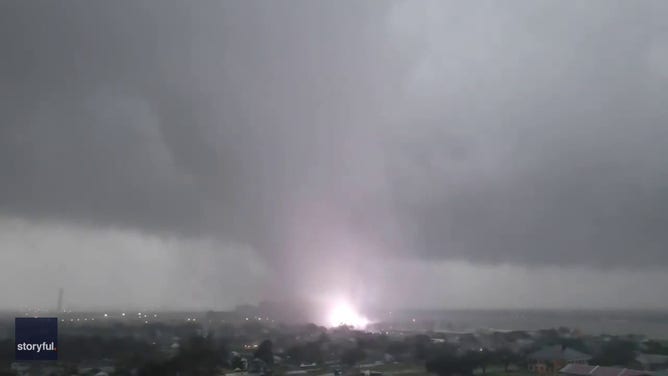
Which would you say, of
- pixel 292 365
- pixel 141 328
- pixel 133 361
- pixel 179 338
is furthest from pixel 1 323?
pixel 292 365

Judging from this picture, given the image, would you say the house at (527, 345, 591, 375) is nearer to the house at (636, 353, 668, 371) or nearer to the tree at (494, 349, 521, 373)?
the tree at (494, 349, 521, 373)

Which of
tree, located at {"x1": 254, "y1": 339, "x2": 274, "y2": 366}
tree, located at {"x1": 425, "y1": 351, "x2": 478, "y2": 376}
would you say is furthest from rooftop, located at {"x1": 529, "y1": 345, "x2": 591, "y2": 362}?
tree, located at {"x1": 254, "y1": 339, "x2": 274, "y2": 366}

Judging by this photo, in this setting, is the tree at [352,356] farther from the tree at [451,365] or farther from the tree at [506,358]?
the tree at [506,358]

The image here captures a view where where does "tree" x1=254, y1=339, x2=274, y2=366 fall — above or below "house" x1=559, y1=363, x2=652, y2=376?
above

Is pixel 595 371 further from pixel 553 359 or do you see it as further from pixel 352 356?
pixel 352 356

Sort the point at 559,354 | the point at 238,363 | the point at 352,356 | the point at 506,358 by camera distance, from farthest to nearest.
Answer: the point at 352,356 → the point at 559,354 → the point at 506,358 → the point at 238,363

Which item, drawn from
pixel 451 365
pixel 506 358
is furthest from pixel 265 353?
pixel 506 358
